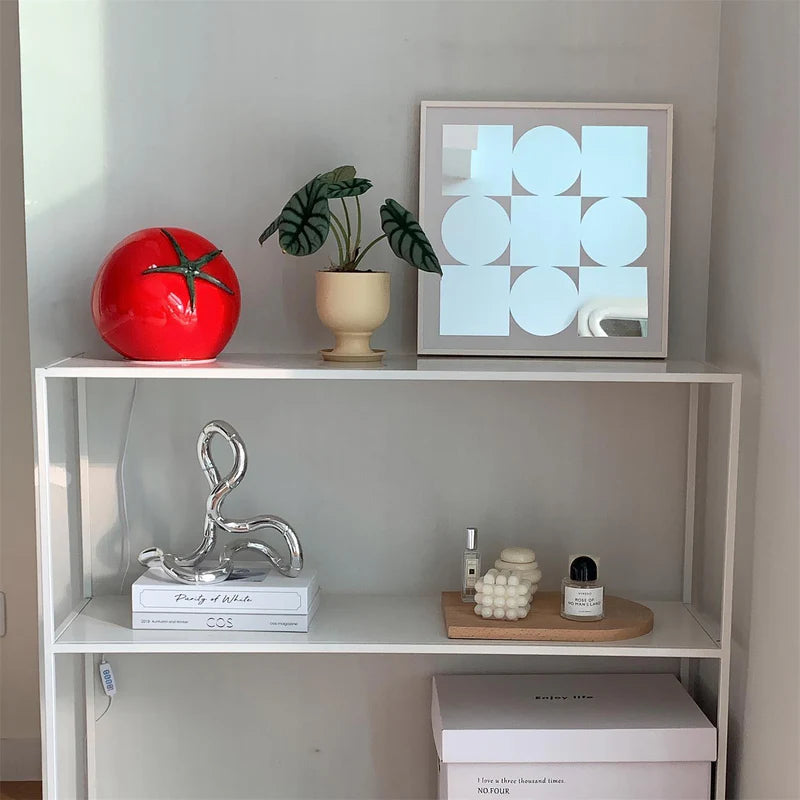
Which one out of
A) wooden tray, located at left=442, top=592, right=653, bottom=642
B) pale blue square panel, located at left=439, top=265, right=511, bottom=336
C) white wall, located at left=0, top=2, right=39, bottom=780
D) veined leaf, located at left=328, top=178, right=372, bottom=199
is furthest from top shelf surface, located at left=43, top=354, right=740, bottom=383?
white wall, located at left=0, top=2, right=39, bottom=780

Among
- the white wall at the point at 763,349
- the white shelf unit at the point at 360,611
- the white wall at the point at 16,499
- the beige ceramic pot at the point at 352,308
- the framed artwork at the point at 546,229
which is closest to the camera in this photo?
the white wall at the point at 763,349

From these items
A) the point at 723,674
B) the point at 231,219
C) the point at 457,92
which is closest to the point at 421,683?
the point at 723,674

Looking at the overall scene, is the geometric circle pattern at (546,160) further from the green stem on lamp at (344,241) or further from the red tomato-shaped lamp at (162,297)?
the red tomato-shaped lamp at (162,297)

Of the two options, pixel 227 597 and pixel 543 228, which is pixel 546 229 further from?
pixel 227 597

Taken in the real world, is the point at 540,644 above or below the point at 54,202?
below

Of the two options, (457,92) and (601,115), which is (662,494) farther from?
(457,92)

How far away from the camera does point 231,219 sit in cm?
169

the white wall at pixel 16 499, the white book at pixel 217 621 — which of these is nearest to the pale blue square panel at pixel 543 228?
the white book at pixel 217 621

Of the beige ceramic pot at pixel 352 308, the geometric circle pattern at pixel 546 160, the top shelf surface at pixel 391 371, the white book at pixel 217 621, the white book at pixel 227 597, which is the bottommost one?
the white book at pixel 217 621

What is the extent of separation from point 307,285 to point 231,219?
0.55 ft

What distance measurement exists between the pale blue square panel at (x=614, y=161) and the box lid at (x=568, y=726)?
84 centimetres

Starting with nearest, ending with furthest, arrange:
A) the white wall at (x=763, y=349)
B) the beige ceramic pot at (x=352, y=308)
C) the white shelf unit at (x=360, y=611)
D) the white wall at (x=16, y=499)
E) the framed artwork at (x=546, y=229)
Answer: the white wall at (x=763, y=349) < the white shelf unit at (x=360, y=611) < the beige ceramic pot at (x=352, y=308) < the framed artwork at (x=546, y=229) < the white wall at (x=16, y=499)

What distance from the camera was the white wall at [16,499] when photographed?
6.41 feet

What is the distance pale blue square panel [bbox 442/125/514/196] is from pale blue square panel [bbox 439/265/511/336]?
137 mm
